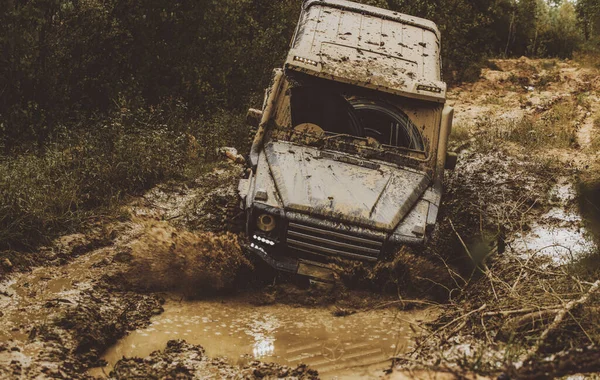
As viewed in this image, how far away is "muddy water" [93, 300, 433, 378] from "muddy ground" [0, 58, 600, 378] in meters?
0.09

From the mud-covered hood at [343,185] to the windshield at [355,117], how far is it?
0.87ft

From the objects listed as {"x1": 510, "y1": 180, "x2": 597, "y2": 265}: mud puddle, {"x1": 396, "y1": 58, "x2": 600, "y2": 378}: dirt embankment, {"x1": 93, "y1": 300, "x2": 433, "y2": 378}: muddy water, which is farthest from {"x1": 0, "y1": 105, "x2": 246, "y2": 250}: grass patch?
{"x1": 510, "y1": 180, "x2": 597, "y2": 265}: mud puddle

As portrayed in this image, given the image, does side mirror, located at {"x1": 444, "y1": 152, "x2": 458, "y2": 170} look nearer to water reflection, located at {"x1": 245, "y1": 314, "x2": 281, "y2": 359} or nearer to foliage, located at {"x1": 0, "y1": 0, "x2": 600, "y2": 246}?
water reflection, located at {"x1": 245, "y1": 314, "x2": 281, "y2": 359}

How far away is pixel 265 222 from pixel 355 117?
1.64 meters

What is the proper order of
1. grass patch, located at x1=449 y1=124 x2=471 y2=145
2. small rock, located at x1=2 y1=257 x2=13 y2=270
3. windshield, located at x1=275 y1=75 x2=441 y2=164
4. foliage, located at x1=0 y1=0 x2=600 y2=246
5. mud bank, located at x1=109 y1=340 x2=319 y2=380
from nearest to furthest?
1. mud bank, located at x1=109 y1=340 x2=319 y2=380
2. small rock, located at x1=2 y1=257 x2=13 y2=270
3. windshield, located at x1=275 y1=75 x2=441 y2=164
4. foliage, located at x1=0 y1=0 x2=600 y2=246
5. grass patch, located at x1=449 y1=124 x2=471 y2=145

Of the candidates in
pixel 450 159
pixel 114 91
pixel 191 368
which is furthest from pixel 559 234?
pixel 114 91

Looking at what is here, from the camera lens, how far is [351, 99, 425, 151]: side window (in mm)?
6082

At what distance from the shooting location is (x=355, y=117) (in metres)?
6.07

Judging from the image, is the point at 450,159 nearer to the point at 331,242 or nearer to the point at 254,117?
the point at 331,242

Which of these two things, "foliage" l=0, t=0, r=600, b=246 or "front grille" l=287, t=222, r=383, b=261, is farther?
"foliage" l=0, t=0, r=600, b=246

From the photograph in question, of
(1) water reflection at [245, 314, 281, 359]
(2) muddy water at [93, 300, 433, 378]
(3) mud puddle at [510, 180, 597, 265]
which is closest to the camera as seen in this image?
(2) muddy water at [93, 300, 433, 378]

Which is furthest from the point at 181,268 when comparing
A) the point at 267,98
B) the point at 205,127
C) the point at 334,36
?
the point at 205,127

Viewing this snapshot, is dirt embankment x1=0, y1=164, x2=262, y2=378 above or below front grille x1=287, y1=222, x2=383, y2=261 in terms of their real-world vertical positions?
below

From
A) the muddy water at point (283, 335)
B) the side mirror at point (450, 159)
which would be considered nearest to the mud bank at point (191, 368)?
the muddy water at point (283, 335)
